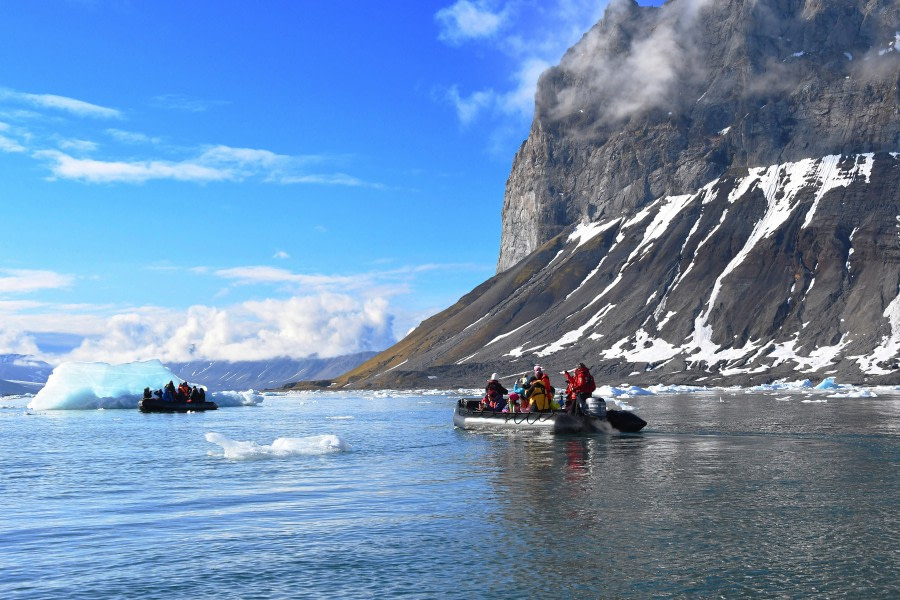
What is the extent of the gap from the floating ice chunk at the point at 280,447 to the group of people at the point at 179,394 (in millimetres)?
64535

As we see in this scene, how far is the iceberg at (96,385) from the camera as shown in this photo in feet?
385

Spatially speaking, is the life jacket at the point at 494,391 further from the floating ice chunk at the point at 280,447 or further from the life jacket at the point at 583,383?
the floating ice chunk at the point at 280,447

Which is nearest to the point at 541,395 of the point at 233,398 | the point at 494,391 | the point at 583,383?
the point at 583,383

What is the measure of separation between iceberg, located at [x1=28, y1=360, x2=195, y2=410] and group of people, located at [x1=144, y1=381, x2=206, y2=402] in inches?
262

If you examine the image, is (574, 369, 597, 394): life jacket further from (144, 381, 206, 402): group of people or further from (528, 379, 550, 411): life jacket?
(144, 381, 206, 402): group of people

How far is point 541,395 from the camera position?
5625 centimetres

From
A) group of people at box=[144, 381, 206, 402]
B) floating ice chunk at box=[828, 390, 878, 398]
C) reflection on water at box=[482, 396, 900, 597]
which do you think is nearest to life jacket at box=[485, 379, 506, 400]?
reflection on water at box=[482, 396, 900, 597]

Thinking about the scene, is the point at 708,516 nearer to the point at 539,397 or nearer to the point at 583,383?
the point at 583,383

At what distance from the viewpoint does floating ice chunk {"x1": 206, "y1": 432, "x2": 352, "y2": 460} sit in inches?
1667

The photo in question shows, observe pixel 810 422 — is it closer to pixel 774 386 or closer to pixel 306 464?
pixel 306 464

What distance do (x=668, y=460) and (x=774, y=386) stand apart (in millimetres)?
155976

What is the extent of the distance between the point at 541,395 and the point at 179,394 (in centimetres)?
6541

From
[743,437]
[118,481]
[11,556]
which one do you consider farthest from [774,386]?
[11,556]

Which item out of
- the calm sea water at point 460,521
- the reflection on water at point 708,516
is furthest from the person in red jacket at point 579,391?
the reflection on water at point 708,516
